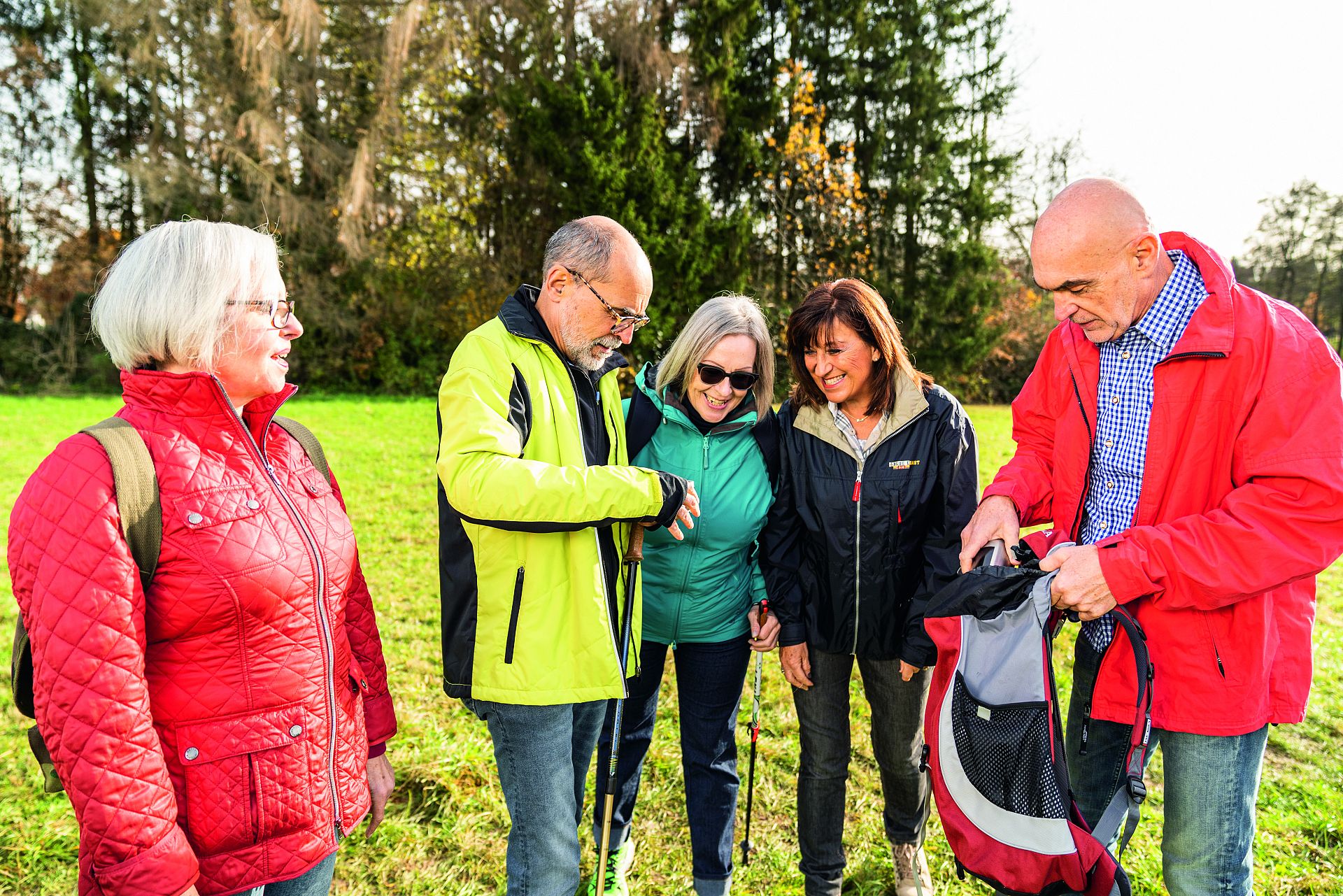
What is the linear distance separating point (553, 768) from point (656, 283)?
14.7 meters

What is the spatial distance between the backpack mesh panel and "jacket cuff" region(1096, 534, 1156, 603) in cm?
34

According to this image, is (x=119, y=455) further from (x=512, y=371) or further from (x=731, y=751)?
(x=731, y=751)

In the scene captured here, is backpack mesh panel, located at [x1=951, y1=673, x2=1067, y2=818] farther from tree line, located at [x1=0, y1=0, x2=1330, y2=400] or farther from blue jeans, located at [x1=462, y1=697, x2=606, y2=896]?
tree line, located at [x1=0, y1=0, x2=1330, y2=400]

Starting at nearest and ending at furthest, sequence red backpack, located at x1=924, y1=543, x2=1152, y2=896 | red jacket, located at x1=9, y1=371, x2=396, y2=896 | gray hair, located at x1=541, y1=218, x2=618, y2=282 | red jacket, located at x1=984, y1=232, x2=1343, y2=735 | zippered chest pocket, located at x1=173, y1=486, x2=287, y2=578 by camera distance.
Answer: red jacket, located at x1=9, y1=371, x2=396, y2=896 → zippered chest pocket, located at x1=173, y1=486, x2=287, y2=578 → red jacket, located at x1=984, y1=232, x2=1343, y2=735 → red backpack, located at x1=924, y1=543, x2=1152, y2=896 → gray hair, located at x1=541, y1=218, x2=618, y2=282

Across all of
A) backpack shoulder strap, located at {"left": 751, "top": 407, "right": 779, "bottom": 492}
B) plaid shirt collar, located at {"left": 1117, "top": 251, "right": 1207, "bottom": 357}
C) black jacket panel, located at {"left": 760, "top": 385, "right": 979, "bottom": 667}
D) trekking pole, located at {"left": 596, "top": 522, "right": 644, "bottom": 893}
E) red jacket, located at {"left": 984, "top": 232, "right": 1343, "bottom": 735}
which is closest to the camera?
red jacket, located at {"left": 984, "top": 232, "right": 1343, "bottom": 735}

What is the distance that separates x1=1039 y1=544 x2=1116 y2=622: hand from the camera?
1.94 m

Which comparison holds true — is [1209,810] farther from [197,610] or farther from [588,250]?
[197,610]

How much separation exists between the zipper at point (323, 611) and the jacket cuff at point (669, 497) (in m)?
0.87

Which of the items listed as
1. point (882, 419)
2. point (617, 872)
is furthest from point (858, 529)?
point (617, 872)

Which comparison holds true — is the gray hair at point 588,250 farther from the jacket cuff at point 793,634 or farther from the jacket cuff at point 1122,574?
the jacket cuff at point 1122,574

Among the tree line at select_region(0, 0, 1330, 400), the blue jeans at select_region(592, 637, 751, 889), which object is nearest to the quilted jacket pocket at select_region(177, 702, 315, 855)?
the blue jeans at select_region(592, 637, 751, 889)

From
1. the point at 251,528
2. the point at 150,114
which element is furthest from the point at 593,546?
the point at 150,114

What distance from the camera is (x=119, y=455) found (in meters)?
1.45

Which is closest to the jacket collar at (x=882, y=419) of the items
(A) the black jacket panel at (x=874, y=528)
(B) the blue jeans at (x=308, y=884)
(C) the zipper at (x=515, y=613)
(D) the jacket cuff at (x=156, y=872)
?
(A) the black jacket panel at (x=874, y=528)
